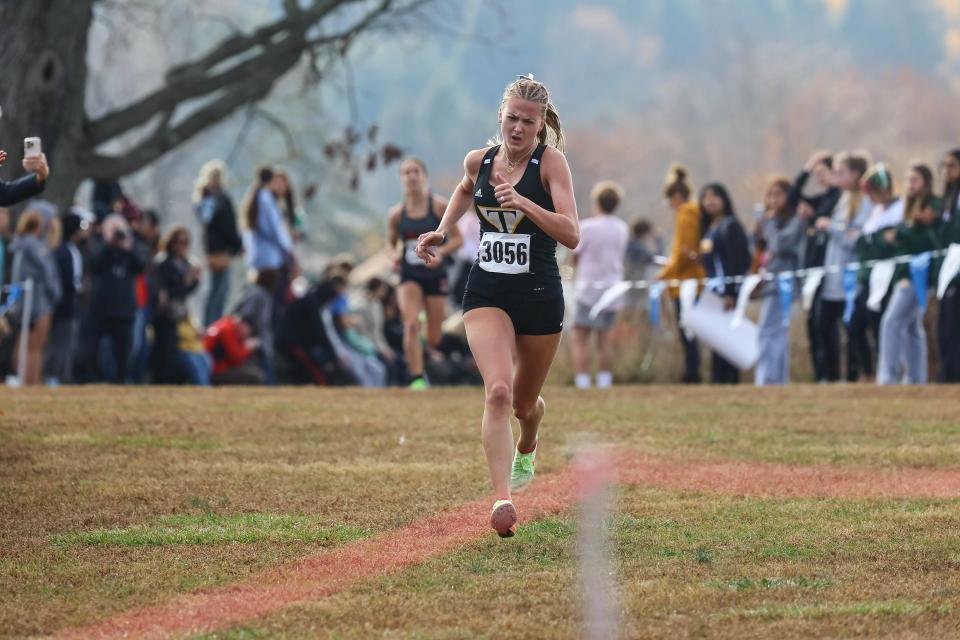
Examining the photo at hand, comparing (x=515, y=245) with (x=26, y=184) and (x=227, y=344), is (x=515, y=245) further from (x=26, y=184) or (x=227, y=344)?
(x=227, y=344)

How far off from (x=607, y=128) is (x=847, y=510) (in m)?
90.0

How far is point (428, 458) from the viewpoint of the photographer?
38.9ft

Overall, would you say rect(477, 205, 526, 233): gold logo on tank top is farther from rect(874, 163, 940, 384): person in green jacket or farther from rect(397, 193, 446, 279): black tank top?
rect(874, 163, 940, 384): person in green jacket

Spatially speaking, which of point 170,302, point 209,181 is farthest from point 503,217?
point 209,181

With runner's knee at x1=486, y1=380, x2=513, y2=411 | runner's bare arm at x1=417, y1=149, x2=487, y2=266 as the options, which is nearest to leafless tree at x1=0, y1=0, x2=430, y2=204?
runner's bare arm at x1=417, y1=149, x2=487, y2=266

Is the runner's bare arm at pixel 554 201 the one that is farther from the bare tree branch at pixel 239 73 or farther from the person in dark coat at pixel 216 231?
the bare tree branch at pixel 239 73

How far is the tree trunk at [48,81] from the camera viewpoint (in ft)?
73.3

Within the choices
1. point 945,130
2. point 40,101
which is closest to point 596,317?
point 40,101

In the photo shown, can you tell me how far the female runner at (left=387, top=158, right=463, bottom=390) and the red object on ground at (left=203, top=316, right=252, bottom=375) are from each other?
443cm

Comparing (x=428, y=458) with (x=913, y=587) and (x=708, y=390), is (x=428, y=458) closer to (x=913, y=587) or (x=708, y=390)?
(x=913, y=587)

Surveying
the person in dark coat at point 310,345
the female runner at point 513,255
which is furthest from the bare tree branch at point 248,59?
the female runner at point 513,255

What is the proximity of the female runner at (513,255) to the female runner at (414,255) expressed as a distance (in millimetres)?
7232

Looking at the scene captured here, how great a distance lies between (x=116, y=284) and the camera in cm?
1961

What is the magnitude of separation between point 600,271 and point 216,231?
499 centimetres
